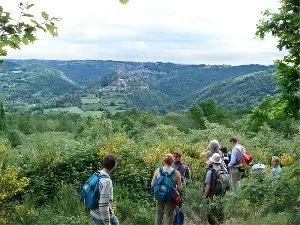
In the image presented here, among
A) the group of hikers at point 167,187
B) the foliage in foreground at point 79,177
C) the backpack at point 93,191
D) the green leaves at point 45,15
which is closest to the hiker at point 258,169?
the group of hikers at point 167,187

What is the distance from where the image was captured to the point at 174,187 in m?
7.87

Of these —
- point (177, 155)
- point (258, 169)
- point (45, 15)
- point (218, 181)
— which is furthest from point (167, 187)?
point (45, 15)

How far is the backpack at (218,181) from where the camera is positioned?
28.6 feet

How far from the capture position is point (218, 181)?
873 centimetres

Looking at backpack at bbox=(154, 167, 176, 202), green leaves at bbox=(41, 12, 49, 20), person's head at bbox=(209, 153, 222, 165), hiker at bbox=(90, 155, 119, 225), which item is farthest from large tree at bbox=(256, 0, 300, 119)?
green leaves at bbox=(41, 12, 49, 20)

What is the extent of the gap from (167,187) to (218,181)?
4.46ft

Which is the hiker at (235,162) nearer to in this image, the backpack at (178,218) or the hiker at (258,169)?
the backpack at (178,218)

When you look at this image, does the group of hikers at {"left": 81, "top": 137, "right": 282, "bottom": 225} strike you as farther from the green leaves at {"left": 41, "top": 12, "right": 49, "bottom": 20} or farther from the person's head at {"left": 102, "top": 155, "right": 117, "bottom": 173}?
the green leaves at {"left": 41, "top": 12, "right": 49, "bottom": 20}

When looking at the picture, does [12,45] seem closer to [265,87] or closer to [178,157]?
[178,157]

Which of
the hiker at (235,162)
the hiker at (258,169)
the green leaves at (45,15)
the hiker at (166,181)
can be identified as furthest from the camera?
the hiker at (235,162)

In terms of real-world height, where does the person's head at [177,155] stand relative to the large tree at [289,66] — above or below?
below

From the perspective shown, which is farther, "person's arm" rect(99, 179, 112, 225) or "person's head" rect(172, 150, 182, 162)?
"person's head" rect(172, 150, 182, 162)

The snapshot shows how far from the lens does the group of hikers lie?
597cm

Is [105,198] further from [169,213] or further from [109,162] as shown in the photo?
[169,213]
